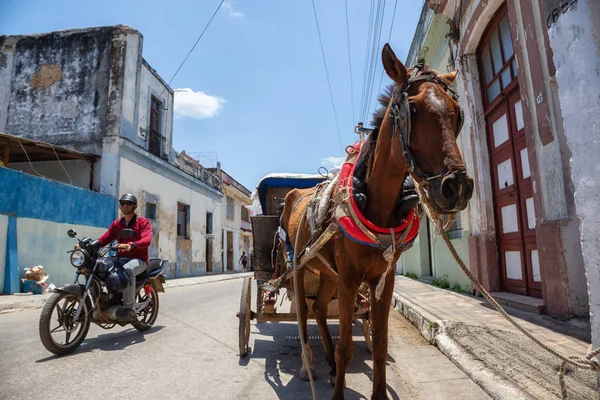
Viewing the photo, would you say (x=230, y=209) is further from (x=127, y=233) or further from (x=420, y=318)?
(x=420, y=318)

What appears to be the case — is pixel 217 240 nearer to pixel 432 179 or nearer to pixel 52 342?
pixel 52 342

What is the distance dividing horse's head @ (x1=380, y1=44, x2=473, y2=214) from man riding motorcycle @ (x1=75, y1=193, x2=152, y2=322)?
377 cm

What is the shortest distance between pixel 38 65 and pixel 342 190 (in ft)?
59.3

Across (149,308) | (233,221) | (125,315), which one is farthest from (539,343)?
(233,221)

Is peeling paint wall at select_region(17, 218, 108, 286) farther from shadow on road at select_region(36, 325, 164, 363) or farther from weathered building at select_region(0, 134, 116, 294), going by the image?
shadow on road at select_region(36, 325, 164, 363)

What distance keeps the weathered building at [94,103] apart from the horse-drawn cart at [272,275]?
36.4ft

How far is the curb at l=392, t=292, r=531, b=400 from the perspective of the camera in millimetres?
2551

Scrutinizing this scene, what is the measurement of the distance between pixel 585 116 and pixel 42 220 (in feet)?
41.4

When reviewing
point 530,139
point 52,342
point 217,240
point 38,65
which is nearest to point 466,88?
point 530,139

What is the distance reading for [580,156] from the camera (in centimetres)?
223

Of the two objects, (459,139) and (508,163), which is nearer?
(508,163)

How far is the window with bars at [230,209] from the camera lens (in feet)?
91.0

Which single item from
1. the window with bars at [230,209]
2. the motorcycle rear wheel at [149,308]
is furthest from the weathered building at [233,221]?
the motorcycle rear wheel at [149,308]

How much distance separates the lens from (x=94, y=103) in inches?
597
